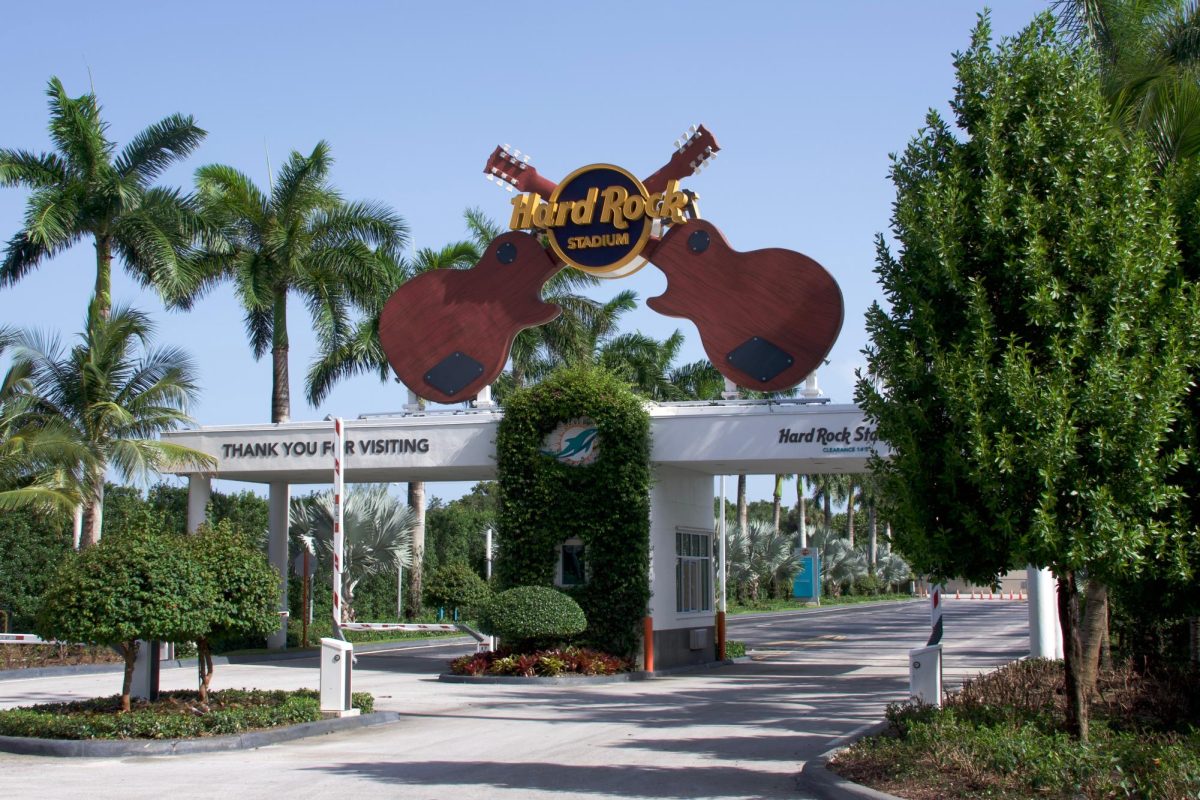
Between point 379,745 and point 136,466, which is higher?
point 136,466

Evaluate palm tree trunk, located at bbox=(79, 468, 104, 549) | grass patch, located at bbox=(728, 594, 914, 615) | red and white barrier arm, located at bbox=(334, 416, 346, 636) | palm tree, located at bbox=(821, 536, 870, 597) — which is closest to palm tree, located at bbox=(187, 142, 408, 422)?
palm tree trunk, located at bbox=(79, 468, 104, 549)

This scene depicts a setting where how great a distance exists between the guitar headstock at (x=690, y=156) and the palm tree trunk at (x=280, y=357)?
11405mm

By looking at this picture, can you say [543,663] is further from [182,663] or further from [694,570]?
[182,663]

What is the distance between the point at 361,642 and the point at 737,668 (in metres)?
12.3

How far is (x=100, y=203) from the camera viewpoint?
95.4 feet

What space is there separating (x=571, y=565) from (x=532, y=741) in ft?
32.8

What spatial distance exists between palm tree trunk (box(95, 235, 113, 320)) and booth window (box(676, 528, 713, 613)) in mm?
14592

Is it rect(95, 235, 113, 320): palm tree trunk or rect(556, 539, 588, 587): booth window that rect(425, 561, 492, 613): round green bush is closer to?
rect(556, 539, 588, 587): booth window

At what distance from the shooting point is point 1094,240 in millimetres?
10469

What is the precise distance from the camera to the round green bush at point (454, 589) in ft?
91.4

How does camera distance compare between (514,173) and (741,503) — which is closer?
(514,173)

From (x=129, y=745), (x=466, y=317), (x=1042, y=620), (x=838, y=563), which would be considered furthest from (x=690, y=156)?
(x=838, y=563)

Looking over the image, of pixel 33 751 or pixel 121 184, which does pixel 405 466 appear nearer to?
pixel 121 184

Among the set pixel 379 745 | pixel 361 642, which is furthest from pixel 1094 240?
pixel 361 642
